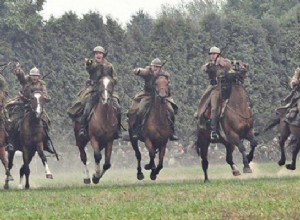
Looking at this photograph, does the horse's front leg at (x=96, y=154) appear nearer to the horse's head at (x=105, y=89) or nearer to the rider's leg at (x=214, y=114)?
the horse's head at (x=105, y=89)

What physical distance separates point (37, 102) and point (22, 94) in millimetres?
1749

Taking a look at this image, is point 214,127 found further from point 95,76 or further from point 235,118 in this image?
point 95,76

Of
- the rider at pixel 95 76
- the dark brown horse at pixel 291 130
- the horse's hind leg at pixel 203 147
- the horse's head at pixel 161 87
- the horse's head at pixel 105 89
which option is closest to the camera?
the horse's head at pixel 161 87

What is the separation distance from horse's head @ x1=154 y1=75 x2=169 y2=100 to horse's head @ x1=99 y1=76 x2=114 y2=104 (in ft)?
3.73

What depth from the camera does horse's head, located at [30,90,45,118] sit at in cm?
2712

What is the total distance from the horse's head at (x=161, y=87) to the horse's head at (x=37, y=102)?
2.87 m

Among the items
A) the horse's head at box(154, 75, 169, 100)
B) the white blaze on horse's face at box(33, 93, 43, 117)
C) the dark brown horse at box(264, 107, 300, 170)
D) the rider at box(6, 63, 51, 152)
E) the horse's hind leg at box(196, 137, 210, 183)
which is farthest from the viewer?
the horse's hind leg at box(196, 137, 210, 183)

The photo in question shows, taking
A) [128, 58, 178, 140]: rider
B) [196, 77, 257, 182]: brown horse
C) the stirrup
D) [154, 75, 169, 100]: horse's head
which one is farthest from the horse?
[196, 77, 257, 182]: brown horse

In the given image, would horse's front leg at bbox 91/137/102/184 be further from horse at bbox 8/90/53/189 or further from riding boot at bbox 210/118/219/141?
riding boot at bbox 210/118/219/141

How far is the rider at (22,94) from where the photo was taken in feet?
91.5

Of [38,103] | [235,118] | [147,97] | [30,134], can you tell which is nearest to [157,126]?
[147,97]

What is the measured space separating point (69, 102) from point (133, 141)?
700 inches

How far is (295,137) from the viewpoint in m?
28.0

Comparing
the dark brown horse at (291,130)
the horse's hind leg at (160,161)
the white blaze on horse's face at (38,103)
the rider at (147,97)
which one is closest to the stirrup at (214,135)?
the rider at (147,97)
